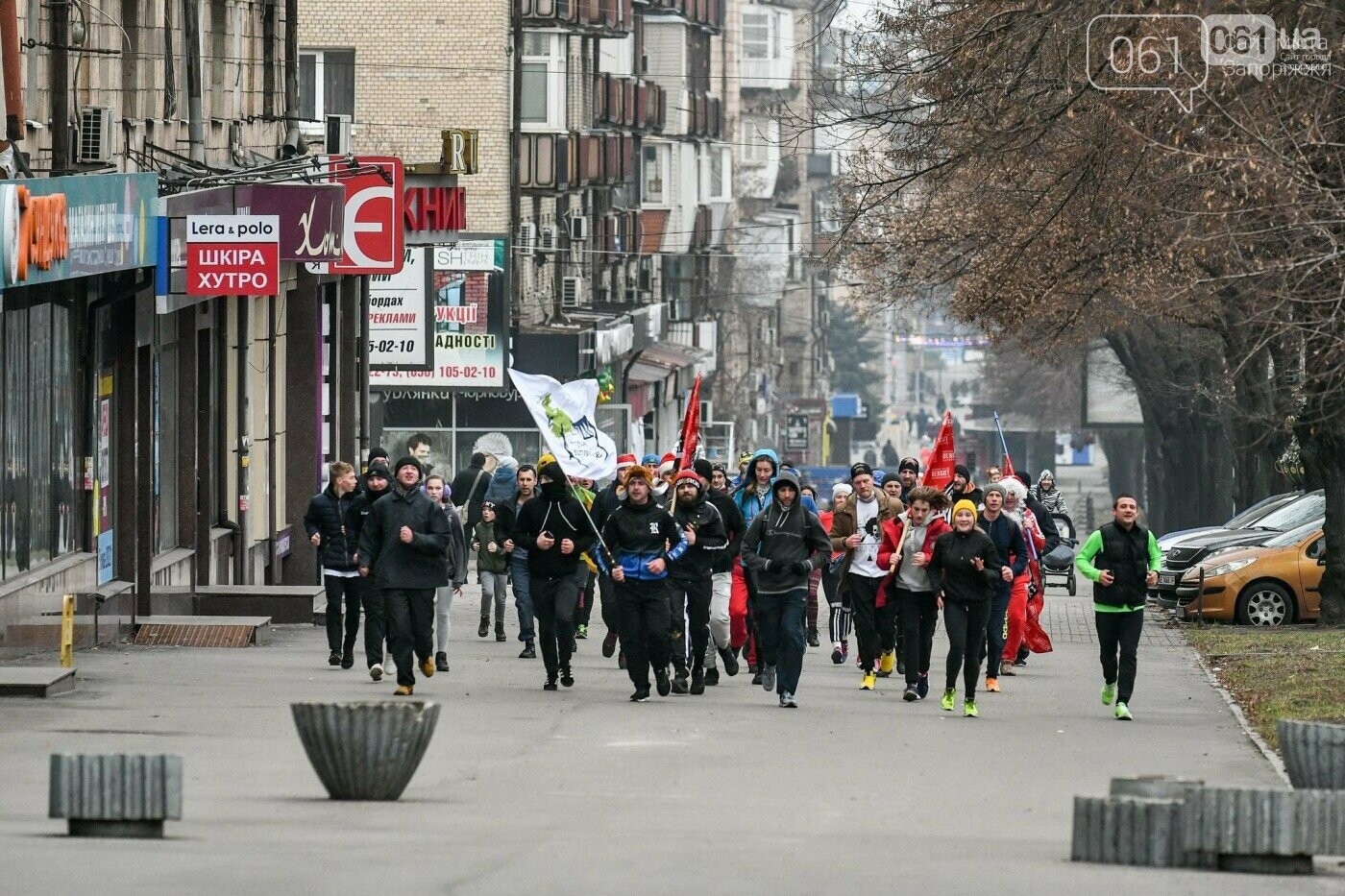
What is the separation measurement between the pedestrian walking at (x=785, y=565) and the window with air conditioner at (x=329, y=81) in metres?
31.6

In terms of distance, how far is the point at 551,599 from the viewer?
1697 centimetres

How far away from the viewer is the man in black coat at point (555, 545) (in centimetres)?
1683

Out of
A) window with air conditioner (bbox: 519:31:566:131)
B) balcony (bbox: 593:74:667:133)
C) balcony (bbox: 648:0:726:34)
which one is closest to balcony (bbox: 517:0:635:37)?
window with air conditioner (bbox: 519:31:566:131)

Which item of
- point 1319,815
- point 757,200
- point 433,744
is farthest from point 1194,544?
point 757,200

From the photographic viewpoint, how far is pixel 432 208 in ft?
92.5

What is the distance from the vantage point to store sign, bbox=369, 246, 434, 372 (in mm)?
35844

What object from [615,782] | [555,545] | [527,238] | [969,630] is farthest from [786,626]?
[527,238]

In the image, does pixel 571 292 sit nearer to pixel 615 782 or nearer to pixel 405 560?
pixel 405 560

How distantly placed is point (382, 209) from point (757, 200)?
239 feet

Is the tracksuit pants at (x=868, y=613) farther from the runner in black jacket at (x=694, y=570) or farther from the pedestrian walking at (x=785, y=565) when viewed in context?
the pedestrian walking at (x=785, y=565)

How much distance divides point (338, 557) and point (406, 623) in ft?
8.12

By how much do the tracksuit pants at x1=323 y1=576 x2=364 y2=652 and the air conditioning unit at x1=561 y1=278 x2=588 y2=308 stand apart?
3646cm

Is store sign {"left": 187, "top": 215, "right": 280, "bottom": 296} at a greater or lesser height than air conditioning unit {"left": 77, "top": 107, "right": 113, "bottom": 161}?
lesser

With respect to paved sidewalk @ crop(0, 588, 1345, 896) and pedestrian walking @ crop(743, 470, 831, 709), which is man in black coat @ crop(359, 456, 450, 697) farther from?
pedestrian walking @ crop(743, 470, 831, 709)
